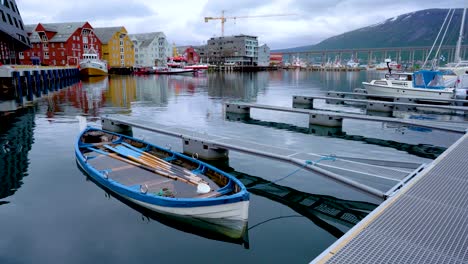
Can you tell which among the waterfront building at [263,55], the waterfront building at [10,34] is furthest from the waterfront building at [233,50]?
the waterfront building at [10,34]

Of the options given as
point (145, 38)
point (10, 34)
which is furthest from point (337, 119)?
point (145, 38)

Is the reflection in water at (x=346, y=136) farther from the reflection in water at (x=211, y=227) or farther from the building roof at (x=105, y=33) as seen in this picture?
the building roof at (x=105, y=33)

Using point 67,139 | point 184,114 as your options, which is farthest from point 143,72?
point 67,139

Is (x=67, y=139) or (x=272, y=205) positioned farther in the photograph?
(x=67, y=139)

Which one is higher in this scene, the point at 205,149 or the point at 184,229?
the point at 205,149

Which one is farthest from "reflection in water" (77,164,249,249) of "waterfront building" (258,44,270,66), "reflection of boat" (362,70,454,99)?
"waterfront building" (258,44,270,66)

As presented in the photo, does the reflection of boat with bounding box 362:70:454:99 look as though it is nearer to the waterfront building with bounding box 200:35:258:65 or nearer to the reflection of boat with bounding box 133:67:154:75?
the reflection of boat with bounding box 133:67:154:75

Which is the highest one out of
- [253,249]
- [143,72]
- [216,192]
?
[143,72]

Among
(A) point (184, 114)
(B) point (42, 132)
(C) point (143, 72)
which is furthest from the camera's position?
(C) point (143, 72)

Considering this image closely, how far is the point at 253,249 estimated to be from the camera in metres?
8.02

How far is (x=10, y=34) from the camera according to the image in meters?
54.5

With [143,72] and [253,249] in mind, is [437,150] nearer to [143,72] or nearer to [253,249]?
[253,249]

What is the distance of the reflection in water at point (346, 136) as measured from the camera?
55.6 ft

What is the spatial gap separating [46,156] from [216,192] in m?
10.4
